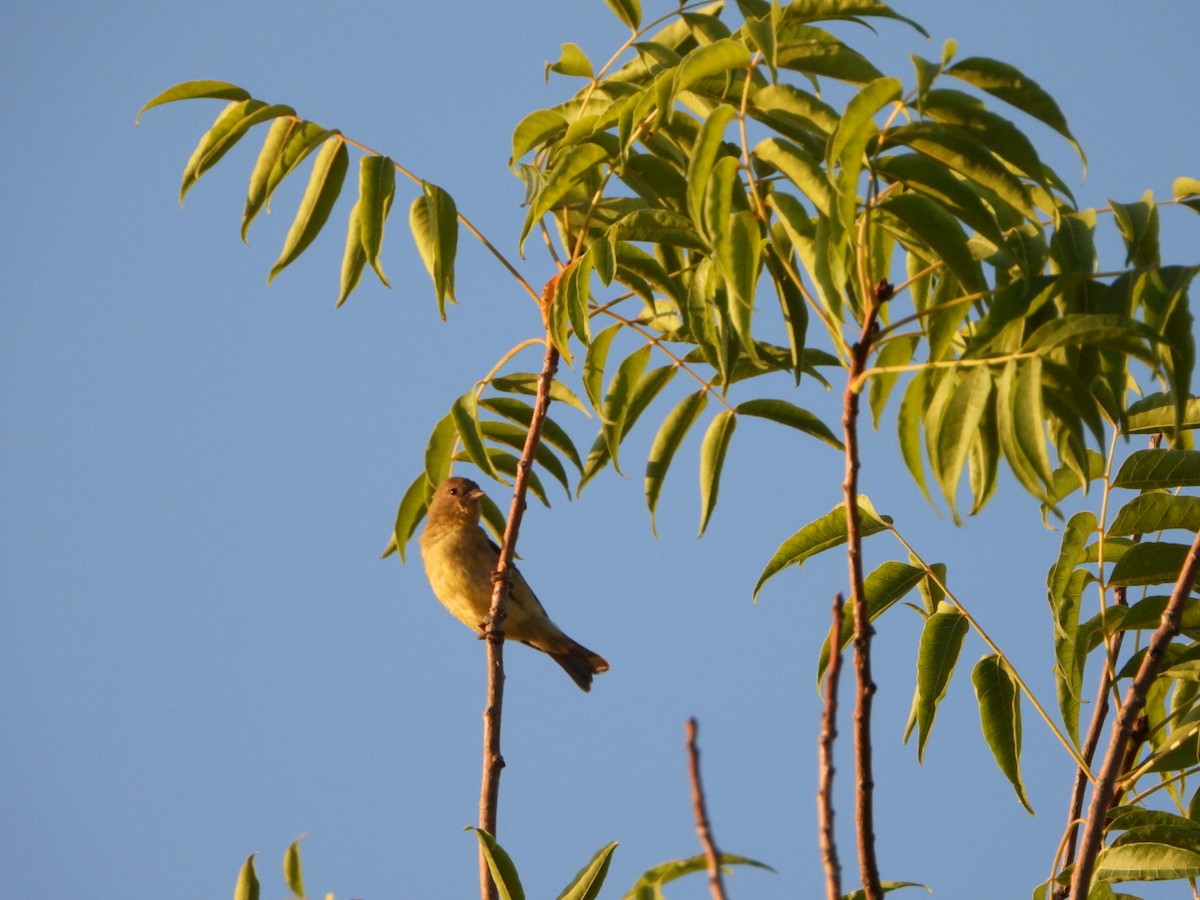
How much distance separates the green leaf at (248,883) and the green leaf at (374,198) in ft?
5.39

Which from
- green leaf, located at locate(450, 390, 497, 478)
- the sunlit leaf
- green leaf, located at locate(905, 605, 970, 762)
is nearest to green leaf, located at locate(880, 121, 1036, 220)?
green leaf, located at locate(905, 605, 970, 762)

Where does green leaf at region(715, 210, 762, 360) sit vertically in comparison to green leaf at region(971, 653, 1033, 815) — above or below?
above

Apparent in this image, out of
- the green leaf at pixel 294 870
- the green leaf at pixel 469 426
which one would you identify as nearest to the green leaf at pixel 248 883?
the green leaf at pixel 294 870

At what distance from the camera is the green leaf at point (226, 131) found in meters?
4.01

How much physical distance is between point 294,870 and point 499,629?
1097 millimetres

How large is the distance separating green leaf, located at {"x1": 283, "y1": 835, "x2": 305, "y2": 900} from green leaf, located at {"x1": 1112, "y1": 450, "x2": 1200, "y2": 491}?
2.35m

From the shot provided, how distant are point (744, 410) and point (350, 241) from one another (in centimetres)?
133

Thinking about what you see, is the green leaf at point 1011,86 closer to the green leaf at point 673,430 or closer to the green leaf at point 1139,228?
the green leaf at point 1139,228

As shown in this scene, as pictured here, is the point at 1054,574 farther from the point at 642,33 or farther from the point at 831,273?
the point at 642,33

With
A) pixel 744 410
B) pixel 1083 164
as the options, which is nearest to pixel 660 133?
pixel 744 410

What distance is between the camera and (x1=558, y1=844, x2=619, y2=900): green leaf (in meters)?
3.10

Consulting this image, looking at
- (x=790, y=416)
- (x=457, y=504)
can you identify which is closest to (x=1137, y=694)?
(x=790, y=416)

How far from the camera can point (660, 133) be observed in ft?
11.7

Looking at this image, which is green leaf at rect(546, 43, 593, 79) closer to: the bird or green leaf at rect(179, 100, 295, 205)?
green leaf at rect(179, 100, 295, 205)
